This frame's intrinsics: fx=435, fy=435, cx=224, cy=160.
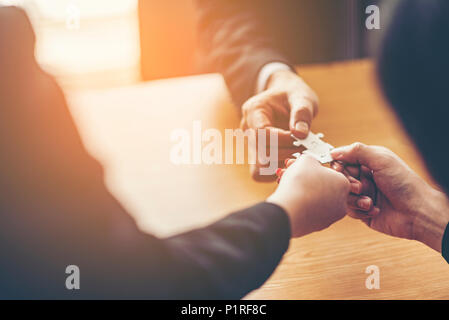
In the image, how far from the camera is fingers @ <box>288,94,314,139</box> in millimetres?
753

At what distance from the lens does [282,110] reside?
2.72 ft

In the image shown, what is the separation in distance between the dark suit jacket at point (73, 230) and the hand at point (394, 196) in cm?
24

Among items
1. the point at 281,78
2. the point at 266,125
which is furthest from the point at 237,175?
the point at 281,78

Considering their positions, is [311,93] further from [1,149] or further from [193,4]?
[1,149]

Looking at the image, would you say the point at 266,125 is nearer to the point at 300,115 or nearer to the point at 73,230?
the point at 300,115

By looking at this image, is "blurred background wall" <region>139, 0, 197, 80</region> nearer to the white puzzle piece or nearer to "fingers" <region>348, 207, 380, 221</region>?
the white puzzle piece

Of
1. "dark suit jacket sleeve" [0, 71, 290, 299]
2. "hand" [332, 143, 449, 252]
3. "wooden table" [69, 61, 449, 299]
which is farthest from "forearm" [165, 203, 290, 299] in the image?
"hand" [332, 143, 449, 252]

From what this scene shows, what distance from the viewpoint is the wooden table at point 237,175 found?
644 mm

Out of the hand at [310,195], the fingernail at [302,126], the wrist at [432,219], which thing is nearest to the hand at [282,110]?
the fingernail at [302,126]

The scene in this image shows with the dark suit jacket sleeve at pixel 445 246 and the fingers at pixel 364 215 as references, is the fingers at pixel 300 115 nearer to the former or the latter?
the fingers at pixel 364 215

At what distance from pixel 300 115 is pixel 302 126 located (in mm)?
37

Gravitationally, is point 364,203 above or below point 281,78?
below
